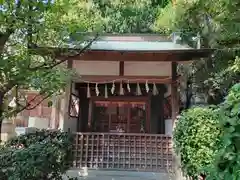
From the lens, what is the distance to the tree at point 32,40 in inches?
183

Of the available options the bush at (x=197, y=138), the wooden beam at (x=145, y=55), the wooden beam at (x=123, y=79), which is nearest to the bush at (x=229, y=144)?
the bush at (x=197, y=138)

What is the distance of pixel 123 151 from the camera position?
30.3 feet

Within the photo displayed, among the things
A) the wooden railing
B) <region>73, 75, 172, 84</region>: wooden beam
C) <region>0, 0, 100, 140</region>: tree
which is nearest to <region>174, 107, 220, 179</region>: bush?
the wooden railing

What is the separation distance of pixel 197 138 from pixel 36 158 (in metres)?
3.06

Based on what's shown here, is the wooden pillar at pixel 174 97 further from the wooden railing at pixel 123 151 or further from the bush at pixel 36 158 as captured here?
the bush at pixel 36 158

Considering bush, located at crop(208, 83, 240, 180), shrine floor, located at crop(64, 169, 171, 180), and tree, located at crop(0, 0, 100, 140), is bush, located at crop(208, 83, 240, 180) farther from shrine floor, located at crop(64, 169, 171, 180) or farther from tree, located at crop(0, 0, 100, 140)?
shrine floor, located at crop(64, 169, 171, 180)

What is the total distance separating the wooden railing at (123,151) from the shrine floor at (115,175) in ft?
0.89

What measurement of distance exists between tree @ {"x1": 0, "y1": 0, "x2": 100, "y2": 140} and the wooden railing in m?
2.99

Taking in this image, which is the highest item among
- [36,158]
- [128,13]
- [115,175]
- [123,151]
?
[128,13]

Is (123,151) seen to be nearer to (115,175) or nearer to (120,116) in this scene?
(115,175)

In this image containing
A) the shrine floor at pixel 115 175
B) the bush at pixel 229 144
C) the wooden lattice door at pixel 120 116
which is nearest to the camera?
the bush at pixel 229 144

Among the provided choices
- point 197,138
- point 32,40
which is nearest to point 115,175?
point 197,138

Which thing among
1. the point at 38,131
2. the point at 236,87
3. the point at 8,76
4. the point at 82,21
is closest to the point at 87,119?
the point at 38,131

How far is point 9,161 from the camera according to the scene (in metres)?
5.48
